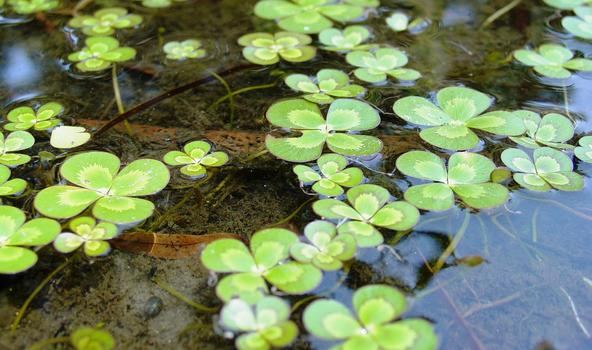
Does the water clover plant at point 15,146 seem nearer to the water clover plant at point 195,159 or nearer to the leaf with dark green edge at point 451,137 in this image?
the water clover plant at point 195,159

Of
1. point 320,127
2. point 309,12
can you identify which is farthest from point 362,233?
point 309,12

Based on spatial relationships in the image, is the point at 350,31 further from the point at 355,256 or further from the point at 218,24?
the point at 355,256

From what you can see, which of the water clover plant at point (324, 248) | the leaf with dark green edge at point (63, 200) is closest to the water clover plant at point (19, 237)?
the leaf with dark green edge at point (63, 200)

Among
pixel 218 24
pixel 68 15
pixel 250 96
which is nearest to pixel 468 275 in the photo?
pixel 250 96

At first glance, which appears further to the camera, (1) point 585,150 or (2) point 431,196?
(1) point 585,150

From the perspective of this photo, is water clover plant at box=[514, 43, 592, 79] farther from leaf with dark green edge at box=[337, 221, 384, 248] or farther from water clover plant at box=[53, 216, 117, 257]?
water clover plant at box=[53, 216, 117, 257]

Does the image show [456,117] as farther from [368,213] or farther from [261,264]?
[261,264]
